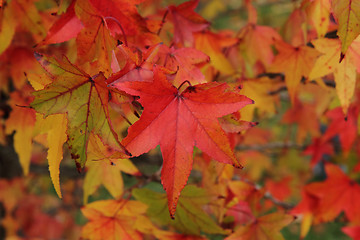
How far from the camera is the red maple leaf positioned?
570mm

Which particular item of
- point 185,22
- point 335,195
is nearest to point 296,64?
point 185,22

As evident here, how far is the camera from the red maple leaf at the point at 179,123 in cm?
57

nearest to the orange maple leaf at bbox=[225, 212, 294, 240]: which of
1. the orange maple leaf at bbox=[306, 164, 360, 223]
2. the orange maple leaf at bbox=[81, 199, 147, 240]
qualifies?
the orange maple leaf at bbox=[81, 199, 147, 240]

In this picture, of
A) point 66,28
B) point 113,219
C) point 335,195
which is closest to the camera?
point 66,28

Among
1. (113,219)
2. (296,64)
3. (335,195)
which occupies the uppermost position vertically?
(296,64)

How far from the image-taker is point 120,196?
3.34 ft

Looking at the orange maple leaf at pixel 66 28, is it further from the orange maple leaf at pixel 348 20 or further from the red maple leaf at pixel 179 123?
the orange maple leaf at pixel 348 20

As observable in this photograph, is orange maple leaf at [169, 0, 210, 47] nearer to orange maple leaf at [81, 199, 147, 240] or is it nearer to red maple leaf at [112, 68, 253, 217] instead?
red maple leaf at [112, 68, 253, 217]

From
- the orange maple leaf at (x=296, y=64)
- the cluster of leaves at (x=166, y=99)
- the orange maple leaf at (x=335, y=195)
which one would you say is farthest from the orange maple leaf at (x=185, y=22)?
the orange maple leaf at (x=335, y=195)

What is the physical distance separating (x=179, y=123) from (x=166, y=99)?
0.05m

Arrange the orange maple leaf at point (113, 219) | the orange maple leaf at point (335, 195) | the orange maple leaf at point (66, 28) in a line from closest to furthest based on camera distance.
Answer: the orange maple leaf at point (66, 28), the orange maple leaf at point (113, 219), the orange maple leaf at point (335, 195)

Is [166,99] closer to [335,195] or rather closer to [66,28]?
[66,28]

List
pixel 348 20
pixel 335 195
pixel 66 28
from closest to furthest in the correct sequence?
pixel 348 20, pixel 66 28, pixel 335 195

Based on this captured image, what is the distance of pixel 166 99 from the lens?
2.03ft
